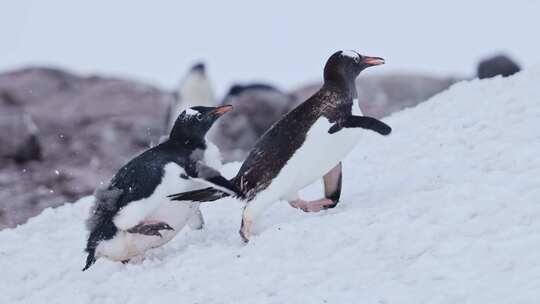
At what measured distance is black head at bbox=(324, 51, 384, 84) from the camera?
6.80m

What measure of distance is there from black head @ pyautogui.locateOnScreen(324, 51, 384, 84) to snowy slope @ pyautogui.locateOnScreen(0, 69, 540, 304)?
1.00m

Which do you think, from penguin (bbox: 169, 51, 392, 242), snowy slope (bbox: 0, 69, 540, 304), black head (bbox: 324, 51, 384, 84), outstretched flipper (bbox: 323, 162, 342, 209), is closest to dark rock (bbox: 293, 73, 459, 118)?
snowy slope (bbox: 0, 69, 540, 304)

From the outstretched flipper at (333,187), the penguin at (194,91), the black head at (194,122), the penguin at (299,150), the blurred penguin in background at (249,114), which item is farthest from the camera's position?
the blurred penguin in background at (249,114)

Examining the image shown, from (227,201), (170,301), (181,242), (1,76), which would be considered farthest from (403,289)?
(1,76)

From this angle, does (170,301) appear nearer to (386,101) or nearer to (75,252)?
(75,252)

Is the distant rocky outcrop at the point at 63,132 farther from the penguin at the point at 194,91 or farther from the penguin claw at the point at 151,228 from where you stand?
the penguin claw at the point at 151,228

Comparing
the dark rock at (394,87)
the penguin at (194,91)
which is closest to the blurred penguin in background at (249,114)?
the penguin at (194,91)

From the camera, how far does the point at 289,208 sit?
7320 mm

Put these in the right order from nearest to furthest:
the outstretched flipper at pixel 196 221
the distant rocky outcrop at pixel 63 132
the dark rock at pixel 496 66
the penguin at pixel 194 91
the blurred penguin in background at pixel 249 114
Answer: the outstretched flipper at pixel 196 221, the dark rock at pixel 496 66, the distant rocky outcrop at pixel 63 132, the penguin at pixel 194 91, the blurred penguin in background at pixel 249 114

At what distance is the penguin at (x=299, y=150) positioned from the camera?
6289 mm

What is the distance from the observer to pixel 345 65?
6.86 meters

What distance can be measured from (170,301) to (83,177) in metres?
12.6

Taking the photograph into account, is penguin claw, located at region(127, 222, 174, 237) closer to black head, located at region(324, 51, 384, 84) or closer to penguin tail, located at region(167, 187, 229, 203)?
penguin tail, located at region(167, 187, 229, 203)

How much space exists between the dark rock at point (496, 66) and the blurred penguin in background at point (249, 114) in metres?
7.77
